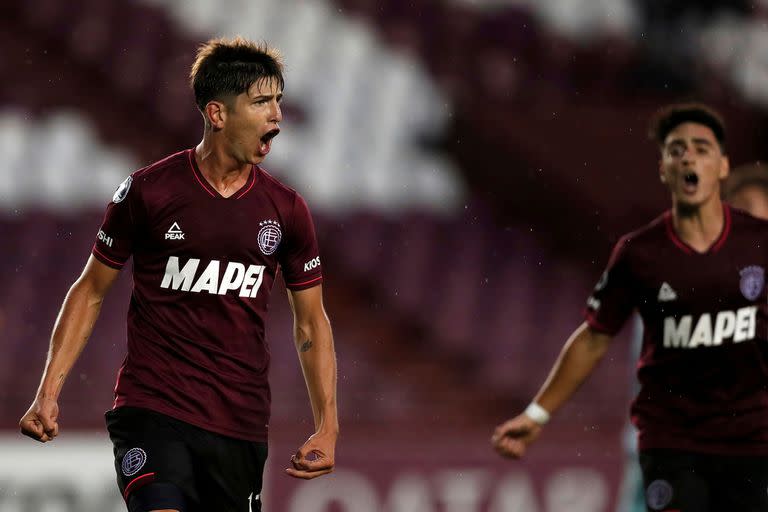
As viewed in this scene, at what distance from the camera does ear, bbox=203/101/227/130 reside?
4.75 meters

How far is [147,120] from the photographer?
39.7 ft

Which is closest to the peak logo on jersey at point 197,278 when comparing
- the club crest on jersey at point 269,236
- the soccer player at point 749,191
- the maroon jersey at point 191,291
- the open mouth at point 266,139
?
the maroon jersey at point 191,291

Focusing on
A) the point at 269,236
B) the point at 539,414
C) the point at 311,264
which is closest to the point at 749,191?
the point at 539,414

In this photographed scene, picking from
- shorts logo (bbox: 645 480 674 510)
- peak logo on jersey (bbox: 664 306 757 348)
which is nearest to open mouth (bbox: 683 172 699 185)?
peak logo on jersey (bbox: 664 306 757 348)

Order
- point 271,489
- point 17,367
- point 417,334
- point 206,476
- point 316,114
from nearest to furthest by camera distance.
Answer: point 206,476, point 271,489, point 17,367, point 417,334, point 316,114

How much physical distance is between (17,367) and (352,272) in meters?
2.94

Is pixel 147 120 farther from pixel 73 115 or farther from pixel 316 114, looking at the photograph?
pixel 316 114

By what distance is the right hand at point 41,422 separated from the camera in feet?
14.5

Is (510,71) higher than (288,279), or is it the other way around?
(510,71)

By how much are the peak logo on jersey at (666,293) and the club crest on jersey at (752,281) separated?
255 millimetres

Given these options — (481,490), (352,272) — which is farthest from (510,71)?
(481,490)

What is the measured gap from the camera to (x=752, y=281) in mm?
5293

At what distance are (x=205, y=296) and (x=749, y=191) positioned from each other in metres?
2.84

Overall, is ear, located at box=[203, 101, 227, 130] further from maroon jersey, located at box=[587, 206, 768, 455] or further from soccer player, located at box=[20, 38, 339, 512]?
maroon jersey, located at box=[587, 206, 768, 455]
